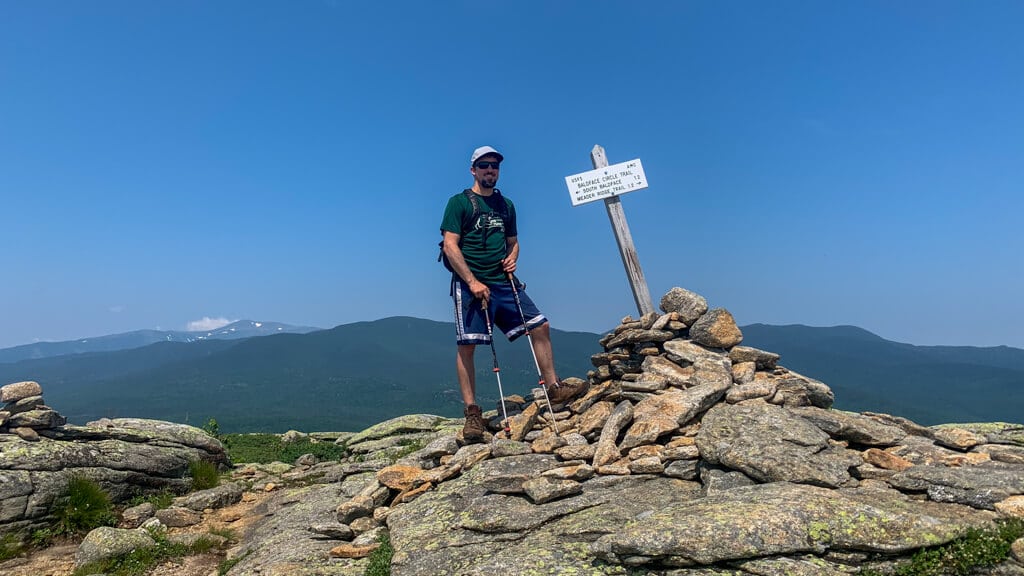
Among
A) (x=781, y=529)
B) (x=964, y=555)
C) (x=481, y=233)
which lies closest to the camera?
(x=964, y=555)

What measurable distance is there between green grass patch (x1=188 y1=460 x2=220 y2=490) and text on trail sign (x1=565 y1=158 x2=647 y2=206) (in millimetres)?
13164

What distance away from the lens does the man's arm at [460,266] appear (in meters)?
11.0

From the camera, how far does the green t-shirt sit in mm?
11430

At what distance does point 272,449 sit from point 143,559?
39.8 ft

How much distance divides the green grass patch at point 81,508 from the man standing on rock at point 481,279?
8776 millimetres

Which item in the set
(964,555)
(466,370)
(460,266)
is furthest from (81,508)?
(964,555)

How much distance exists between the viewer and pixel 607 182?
14797 millimetres

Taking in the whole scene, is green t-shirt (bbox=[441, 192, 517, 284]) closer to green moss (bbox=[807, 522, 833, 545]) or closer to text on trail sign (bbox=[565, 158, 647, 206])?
text on trail sign (bbox=[565, 158, 647, 206])

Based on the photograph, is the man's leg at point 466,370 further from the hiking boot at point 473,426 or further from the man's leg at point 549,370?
the man's leg at point 549,370

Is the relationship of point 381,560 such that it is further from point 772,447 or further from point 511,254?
point 511,254

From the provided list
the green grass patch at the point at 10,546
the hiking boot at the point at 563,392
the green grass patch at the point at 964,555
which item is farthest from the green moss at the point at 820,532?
the green grass patch at the point at 10,546

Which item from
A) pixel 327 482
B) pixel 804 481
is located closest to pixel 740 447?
pixel 804 481

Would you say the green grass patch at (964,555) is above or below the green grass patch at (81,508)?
below

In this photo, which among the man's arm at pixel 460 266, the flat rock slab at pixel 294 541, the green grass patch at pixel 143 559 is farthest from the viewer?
the man's arm at pixel 460 266
